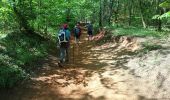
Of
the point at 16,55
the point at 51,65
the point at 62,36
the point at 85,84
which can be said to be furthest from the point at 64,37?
the point at 85,84

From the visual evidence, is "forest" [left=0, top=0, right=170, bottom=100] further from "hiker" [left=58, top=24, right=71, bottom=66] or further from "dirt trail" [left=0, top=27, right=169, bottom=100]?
"hiker" [left=58, top=24, right=71, bottom=66]

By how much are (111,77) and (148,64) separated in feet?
6.54

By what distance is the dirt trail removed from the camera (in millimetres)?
10008

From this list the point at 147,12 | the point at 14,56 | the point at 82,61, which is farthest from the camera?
the point at 147,12

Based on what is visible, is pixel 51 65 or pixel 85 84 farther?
pixel 51 65

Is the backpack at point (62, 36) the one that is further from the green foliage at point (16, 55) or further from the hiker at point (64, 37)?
the green foliage at point (16, 55)

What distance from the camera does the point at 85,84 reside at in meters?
11.5

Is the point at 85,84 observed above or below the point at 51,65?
below

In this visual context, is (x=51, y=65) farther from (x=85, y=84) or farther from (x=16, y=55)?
(x=85, y=84)

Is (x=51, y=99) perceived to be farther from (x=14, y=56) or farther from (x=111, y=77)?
(x=14, y=56)

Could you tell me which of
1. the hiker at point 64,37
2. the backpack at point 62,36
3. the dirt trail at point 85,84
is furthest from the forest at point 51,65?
the backpack at point 62,36

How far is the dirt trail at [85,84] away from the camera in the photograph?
10008mm

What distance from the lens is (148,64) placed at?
13.1m

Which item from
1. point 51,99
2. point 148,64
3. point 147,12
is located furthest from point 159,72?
point 147,12
